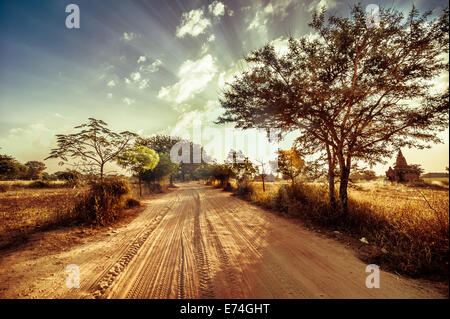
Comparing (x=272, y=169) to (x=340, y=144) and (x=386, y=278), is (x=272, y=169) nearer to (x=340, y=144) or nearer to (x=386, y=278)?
(x=340, y=144)

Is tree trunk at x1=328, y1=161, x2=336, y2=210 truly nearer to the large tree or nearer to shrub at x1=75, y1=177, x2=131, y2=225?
the large tree

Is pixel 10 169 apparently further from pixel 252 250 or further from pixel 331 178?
pixel 331 178

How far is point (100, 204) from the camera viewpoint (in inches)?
283

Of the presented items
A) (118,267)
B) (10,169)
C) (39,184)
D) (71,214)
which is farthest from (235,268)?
(10,169)

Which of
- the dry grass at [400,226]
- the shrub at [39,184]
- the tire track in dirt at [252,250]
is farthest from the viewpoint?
the shrub at [39,184]

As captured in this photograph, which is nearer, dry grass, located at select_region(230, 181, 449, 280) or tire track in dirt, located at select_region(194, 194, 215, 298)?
tire track in dirt, located at select_region(194, 194, 215, 298)

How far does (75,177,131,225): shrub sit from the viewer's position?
22.1 feet

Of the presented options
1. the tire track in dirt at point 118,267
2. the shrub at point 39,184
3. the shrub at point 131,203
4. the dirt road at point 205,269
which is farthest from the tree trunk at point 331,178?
the shrub at point 39,184

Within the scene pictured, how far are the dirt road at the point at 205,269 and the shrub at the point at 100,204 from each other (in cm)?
147

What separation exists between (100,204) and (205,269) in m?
6.29

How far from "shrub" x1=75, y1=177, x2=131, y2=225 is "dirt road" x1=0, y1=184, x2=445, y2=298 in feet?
4.81

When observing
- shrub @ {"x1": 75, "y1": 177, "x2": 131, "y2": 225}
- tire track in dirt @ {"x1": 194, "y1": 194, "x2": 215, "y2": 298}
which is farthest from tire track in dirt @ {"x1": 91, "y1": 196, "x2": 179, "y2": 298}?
shrub @ {"x1": 75, "y1": 177, "x2": 131, "y2": 225}

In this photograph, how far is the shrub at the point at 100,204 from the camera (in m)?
6.73

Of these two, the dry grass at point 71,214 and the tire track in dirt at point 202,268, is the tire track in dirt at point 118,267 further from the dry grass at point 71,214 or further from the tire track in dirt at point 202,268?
the dry grass at point 71,214
